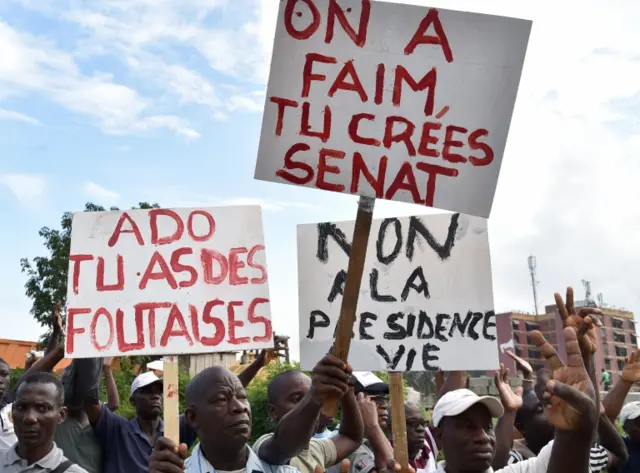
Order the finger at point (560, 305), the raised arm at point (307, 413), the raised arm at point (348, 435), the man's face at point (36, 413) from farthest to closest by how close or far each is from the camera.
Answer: the raised arm at point (348, 435) < the man's face at point (36, 413) < the raised arm at point (307, 413) < the finger at point (560, 305)

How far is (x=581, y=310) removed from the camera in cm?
323

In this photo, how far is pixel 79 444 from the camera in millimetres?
4613

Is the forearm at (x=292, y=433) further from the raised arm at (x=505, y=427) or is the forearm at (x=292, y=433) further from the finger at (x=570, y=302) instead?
the raised arm at (x=505, y=427)

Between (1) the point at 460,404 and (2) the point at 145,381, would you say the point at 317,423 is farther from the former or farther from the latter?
(2) the point at 145,381

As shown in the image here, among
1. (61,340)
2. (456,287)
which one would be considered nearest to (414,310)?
(456,287)

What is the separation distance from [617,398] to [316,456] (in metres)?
2.16

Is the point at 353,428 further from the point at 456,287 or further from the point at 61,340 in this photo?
the point at 61,340

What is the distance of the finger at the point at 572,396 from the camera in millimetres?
2518

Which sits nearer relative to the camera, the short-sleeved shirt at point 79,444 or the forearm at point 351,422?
the forearm at point 351,422

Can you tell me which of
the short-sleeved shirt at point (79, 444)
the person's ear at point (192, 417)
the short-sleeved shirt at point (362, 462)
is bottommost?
the short-sleeved shirt at point (362, 462)

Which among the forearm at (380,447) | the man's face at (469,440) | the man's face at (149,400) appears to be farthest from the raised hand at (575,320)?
the man's face at (149,400)

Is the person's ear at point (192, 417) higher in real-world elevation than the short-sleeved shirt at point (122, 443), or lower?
higher

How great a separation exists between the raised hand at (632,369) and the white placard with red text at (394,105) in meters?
2.06

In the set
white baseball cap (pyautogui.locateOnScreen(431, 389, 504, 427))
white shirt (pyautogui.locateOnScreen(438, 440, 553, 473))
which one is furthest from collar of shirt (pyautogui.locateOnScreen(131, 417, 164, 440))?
white shirt (pyautogui.locateOnScreen(438, 440, 553, 473))
